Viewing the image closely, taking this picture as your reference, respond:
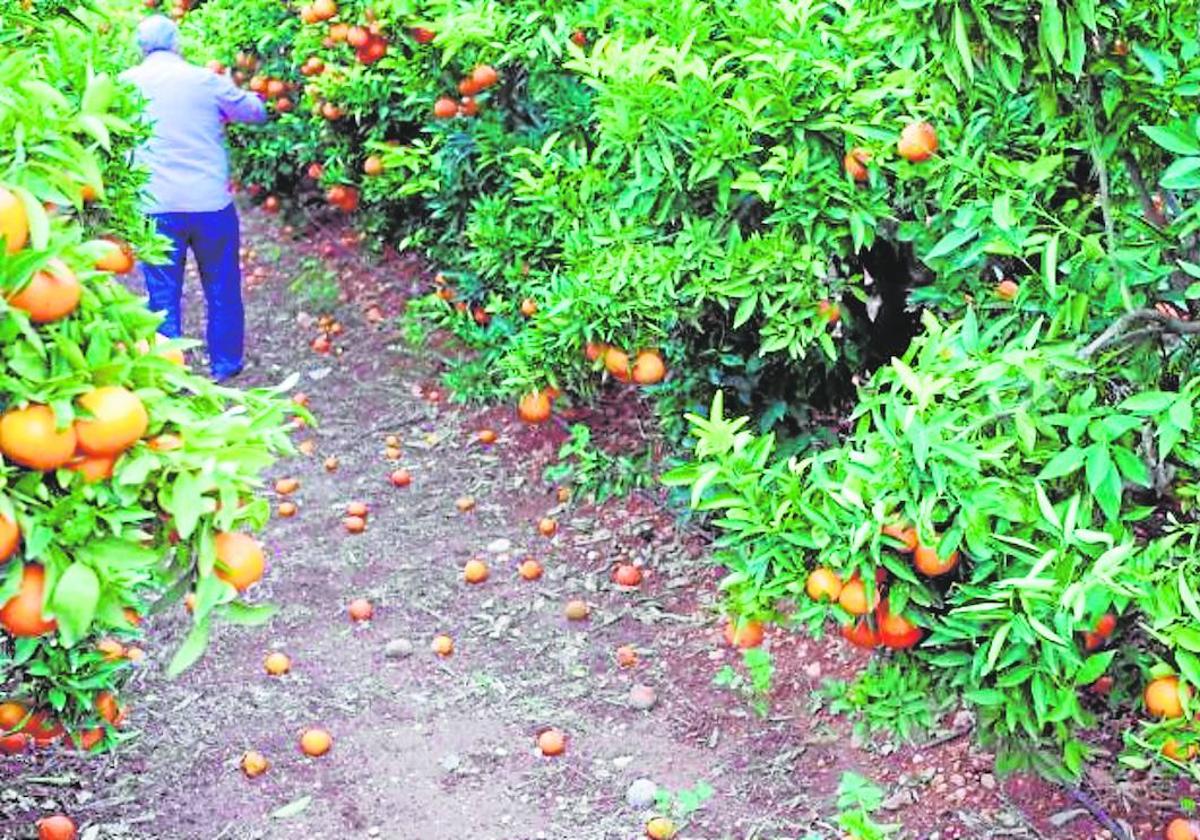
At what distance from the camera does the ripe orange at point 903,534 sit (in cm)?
266

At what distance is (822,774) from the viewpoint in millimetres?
3977

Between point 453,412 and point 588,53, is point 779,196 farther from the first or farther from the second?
point 453,412

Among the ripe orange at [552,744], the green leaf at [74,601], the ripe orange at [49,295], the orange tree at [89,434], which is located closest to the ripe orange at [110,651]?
the ripe orange at [552,744]

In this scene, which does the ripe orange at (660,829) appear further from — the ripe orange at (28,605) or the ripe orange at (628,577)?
the ripe orange at (28,605)

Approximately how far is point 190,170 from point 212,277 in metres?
0.60

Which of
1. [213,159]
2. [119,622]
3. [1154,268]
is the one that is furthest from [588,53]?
[119,622]

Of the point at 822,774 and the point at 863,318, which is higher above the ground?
the point at 863,318

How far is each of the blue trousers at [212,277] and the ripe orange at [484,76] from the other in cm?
200

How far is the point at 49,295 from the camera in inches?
74.3

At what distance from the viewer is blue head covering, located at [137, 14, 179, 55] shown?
652 cm

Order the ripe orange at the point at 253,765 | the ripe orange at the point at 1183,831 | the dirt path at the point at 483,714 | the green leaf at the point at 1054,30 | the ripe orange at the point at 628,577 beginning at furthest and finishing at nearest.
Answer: the ripe orange at the point at 628,577, the ripe orange at the point at 253,765, the dirt path at the point at 483,714, the ripe orange at the point at 1183,831, the green leaf at the point at 1054,30

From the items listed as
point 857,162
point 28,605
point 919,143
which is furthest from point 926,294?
point 28,605

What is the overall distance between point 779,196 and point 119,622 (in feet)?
7.80

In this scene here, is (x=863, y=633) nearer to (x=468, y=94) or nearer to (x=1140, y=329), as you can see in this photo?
(x=1140, y=329)
